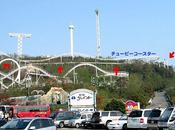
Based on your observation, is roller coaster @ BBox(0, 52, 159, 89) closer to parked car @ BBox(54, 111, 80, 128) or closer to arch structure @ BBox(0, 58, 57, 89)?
arch structure @ BBox(0, 58, 57, 89)

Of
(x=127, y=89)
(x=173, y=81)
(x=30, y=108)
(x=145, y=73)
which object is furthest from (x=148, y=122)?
(x=145, y=73)

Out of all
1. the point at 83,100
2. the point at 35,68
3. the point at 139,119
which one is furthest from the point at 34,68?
the point at 139,119

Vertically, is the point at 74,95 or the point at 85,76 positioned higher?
the point at 85,76

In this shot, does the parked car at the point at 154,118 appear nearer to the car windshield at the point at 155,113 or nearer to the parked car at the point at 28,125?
the car windshield at the point at 155,113

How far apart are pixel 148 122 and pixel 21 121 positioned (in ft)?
37.2

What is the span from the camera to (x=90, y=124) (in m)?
39.1

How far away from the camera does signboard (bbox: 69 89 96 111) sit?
2496 inches

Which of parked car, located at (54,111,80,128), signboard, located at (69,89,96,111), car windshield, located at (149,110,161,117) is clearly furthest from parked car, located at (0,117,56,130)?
signboard, located at (69,89,96,111)

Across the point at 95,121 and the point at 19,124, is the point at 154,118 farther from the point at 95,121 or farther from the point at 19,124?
the point at 19,124

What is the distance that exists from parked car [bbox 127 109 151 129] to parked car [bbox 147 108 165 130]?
363mm

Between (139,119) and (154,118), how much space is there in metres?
1.35

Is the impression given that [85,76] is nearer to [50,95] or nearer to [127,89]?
[127,89]

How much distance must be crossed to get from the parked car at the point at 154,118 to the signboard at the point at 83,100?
3399 cm

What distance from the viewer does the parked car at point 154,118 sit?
92.9 ft
